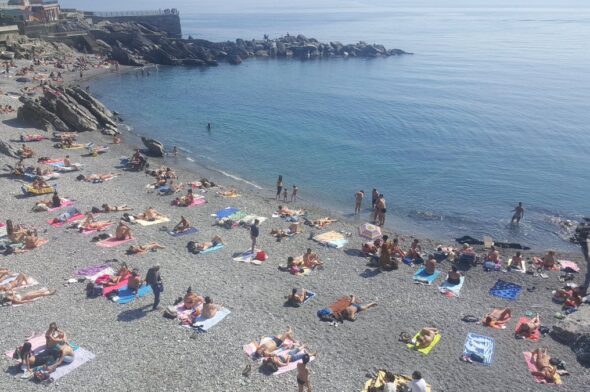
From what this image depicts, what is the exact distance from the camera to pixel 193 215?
24500mm

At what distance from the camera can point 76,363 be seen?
12297 mm

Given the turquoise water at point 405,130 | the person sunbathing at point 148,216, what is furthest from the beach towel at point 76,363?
the turquoise water at point 405,130

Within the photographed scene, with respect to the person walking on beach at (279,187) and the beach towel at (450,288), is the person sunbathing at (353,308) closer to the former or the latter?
the beach towel at (450,288)

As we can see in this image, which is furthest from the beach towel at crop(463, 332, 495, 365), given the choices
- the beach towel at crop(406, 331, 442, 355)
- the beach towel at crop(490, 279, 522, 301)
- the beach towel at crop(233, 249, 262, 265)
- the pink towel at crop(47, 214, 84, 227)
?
the pink towel at crop(47, 214, 84, 227)

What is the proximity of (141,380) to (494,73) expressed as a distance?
267 feet

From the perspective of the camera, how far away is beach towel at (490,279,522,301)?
18.6 m

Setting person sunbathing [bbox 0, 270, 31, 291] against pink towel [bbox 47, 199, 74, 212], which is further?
pink towel [bbox 47, 199, 74, 212]

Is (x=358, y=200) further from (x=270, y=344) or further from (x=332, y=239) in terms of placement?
(x=270, y=344)

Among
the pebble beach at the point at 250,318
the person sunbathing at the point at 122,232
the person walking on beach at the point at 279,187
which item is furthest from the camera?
the person walking on beach at the point at 279,187

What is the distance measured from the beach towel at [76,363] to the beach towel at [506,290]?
583 inches

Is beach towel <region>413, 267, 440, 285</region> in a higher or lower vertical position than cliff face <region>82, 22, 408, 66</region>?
lower

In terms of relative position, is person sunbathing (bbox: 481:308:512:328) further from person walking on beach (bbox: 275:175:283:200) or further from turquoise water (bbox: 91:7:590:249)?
person walking on beach (bbox: 275:175:283:200)

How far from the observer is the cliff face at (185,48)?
8212cm

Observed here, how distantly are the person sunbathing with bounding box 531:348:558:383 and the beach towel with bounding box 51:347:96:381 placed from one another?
12.6 m
